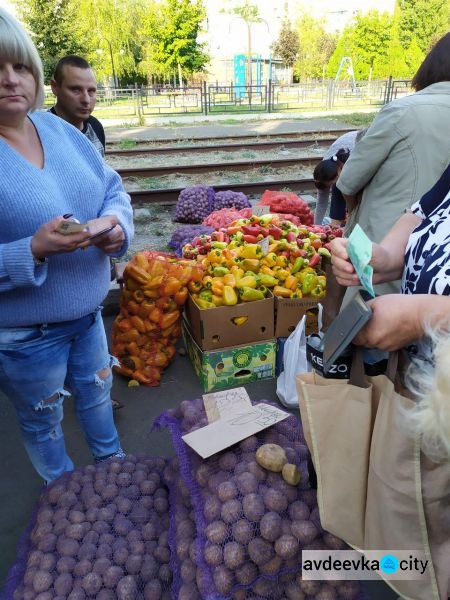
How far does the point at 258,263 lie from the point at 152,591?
235 centimetres

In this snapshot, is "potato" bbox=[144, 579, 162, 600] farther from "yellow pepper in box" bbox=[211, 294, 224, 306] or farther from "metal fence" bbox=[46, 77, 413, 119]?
"metal fence" bbox=[46, 77, 413, 119]

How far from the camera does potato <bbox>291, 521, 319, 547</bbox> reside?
1.30m

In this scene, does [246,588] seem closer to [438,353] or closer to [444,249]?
[438,353]

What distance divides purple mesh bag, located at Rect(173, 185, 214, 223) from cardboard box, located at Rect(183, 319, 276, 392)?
128 inches

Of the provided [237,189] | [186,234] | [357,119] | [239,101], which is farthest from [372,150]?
[239,101]

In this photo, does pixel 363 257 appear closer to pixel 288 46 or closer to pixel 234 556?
pixel 234 556

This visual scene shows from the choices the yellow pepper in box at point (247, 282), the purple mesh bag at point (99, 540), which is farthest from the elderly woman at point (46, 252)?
the yellow pepper in box at point (247, 282)

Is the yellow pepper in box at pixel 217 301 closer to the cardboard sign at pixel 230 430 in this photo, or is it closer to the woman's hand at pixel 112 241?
the woman's hand at pixel 112 241

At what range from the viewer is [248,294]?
10.3ft

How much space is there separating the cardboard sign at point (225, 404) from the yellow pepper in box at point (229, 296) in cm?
128

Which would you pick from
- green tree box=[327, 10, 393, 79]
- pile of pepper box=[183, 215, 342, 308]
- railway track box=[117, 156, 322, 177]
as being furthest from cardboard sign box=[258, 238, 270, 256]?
green tree box=[327, 10, 393, 79]

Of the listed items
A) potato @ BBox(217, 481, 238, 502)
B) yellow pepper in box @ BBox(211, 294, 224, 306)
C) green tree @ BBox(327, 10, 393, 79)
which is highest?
green tree @ BBox(327, 10, 393, 79)

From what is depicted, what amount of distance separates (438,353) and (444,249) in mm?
437

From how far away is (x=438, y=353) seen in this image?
2.91ft
